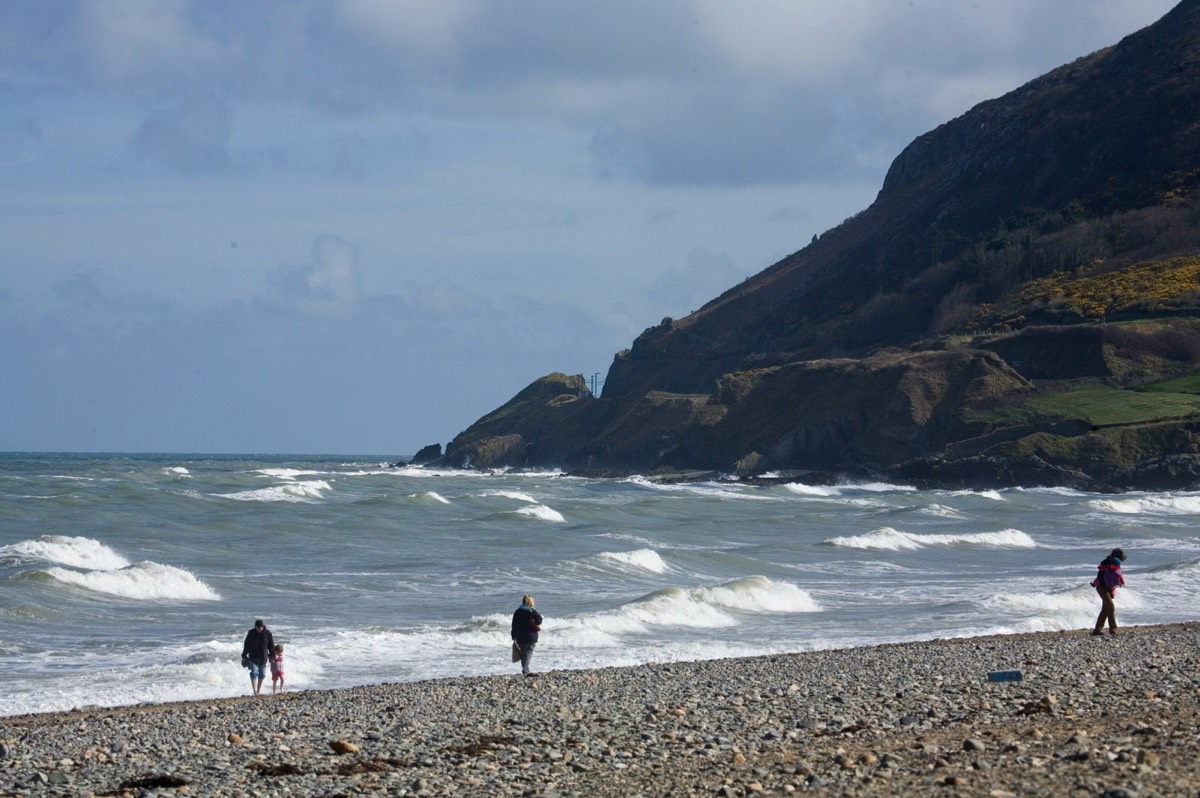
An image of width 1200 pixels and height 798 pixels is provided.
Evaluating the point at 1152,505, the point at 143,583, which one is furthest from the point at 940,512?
the point at 143,583

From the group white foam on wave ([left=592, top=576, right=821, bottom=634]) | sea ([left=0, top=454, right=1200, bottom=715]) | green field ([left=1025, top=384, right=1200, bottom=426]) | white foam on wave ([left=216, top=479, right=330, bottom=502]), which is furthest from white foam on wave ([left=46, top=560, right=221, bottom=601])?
green field ([left=1025, top=384, right=1200, bottom=426])

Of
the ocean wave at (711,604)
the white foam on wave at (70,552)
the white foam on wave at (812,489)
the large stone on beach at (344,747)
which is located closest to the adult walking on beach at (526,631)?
the ocean wave at (711,604)

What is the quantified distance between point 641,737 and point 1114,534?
120ft

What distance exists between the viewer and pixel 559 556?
119 ft

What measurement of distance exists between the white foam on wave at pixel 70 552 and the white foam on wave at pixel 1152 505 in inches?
1584

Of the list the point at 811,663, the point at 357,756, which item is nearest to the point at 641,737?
the point at 357,756

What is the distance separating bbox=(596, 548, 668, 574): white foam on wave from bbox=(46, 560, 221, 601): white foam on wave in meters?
10.2

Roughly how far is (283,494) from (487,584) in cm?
3794

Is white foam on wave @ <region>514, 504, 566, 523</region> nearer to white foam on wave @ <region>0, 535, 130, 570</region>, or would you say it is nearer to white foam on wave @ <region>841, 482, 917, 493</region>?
white foam on wave @ <region>0, 535, 130, 570</region>

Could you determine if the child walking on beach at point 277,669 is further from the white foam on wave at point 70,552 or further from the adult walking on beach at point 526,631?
the white foam on wave at point 70,552

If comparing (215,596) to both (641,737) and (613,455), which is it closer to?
(641,737)

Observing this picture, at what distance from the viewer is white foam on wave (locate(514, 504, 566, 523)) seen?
50.1 meters

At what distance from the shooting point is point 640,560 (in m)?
33.2

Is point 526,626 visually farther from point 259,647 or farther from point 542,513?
point 542,513
